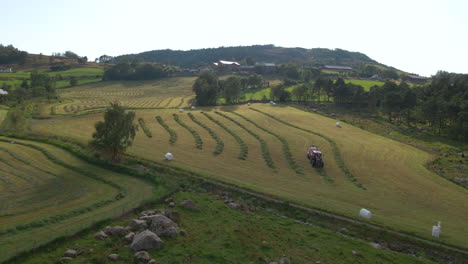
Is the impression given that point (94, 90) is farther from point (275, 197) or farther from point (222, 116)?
point (275, 197)

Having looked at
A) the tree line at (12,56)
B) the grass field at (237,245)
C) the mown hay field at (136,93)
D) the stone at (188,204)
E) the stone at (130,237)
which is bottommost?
the grass field at (237,245)

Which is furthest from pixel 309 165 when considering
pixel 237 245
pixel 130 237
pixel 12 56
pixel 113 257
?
pixel 12 56

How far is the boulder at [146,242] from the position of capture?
2139cm

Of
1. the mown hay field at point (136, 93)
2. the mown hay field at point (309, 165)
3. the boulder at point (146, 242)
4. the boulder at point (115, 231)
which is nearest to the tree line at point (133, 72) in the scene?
the mown hay field at point (136, 93)

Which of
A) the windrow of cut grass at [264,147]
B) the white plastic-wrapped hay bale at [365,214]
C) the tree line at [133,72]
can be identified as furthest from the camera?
the tree line at [133,72]

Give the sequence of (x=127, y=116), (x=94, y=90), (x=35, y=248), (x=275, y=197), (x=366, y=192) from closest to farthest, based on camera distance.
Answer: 1. (x=35, y=248)
2. (x=275, y=197)
3. (x=366, y=192)
4. (x=127, y=116)
5. (x=94, y=90)

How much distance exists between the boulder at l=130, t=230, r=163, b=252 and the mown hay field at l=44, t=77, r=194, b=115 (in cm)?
8670

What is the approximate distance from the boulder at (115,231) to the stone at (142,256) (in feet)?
12.1

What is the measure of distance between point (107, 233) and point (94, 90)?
13317 cm

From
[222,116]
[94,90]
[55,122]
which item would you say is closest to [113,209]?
[55,122]

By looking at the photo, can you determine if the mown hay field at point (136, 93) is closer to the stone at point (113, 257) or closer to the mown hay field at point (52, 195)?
the mown hay field at point (52, 195)

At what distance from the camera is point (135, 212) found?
2859 centimetres

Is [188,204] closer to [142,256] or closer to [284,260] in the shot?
[142,256]

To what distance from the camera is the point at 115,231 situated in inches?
931
